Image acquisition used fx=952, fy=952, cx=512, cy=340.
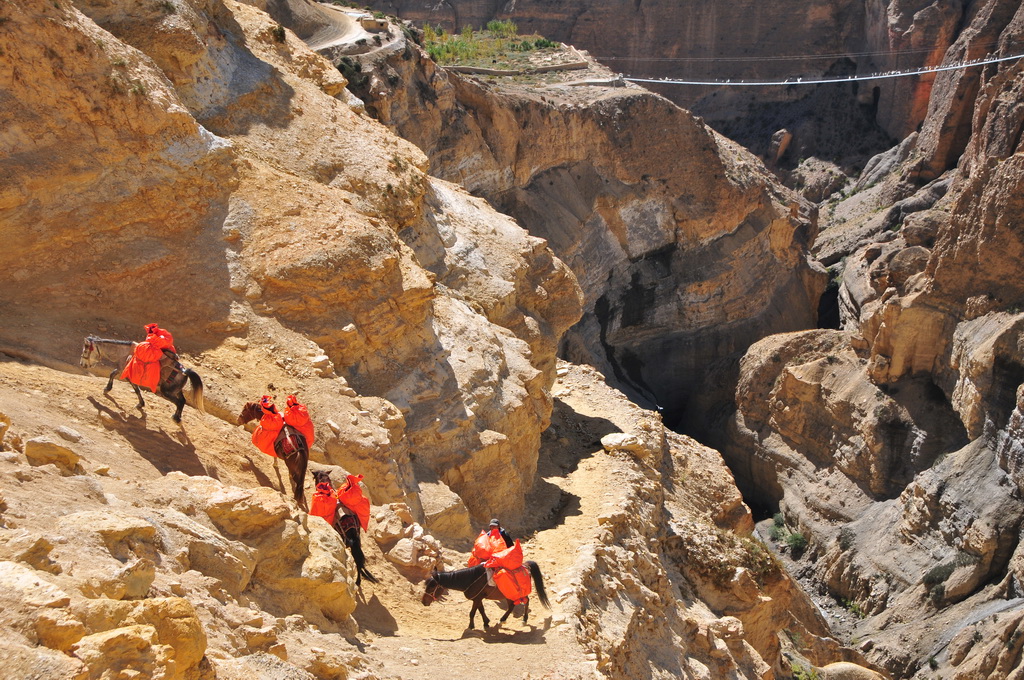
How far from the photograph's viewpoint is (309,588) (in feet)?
27.6

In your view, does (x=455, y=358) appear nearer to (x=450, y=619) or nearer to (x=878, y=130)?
(x=450, y=619)

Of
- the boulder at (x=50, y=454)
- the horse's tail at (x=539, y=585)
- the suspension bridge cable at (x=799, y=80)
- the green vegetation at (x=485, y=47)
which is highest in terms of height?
the suspension bridge cable at (x=799, y=80)

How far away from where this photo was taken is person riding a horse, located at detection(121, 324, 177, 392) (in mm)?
9773

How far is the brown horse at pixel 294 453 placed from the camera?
33.3 feet

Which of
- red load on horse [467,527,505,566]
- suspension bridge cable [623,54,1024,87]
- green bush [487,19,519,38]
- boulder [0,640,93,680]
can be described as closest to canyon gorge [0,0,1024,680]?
boulder [0,640,93,680]

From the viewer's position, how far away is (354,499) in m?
10.1

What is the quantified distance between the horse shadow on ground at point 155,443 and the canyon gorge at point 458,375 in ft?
0.20

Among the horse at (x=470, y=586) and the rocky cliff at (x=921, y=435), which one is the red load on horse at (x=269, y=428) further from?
the rocky cliff at (x=921, y=435)

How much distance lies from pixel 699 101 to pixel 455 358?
53.1m

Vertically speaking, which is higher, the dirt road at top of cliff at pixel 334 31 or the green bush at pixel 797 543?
the dirt road at top of cliff at pixel 334 31

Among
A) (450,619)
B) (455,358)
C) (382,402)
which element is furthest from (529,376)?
(450,619)

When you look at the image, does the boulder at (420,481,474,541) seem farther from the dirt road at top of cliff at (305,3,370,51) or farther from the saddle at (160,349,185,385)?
the dirt road at top of cliff at (305,3,370,51)

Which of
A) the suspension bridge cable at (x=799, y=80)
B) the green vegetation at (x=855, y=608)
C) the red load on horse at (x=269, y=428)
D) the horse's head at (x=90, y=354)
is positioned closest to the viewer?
the horse's head at (x=90, y=354)

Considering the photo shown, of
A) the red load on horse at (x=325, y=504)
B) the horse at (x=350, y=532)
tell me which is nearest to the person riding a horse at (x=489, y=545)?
the horse at (x=350, y=532)
